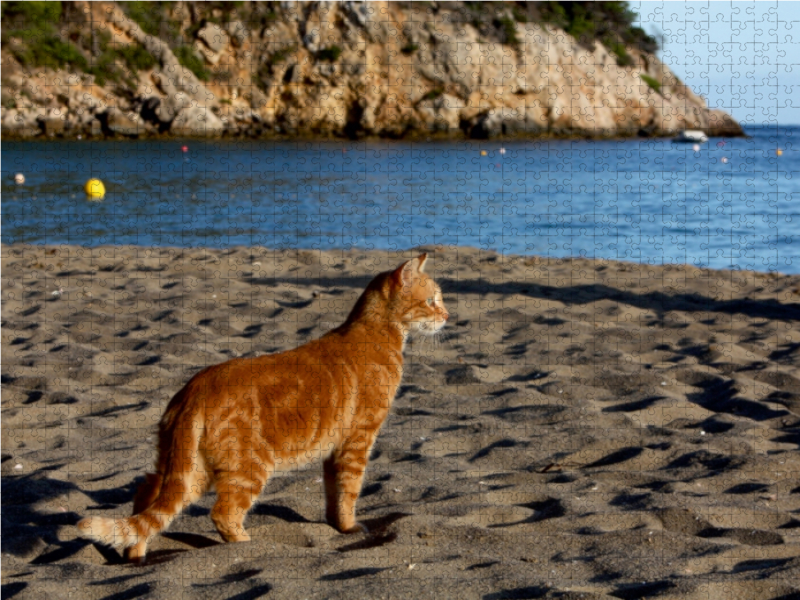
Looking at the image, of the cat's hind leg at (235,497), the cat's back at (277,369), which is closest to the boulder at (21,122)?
the cat's back at (277,369)

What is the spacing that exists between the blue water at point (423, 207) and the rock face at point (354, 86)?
38.3 feet

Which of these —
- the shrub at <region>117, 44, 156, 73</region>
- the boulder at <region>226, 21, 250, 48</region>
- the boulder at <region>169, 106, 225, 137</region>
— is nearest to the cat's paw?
the boulder at <region>169, 106, 225, 137</region>

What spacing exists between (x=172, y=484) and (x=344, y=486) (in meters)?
0.97

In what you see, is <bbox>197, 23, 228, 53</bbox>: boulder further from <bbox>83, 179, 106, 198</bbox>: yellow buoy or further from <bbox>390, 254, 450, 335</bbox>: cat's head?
<bbox>390, 254, 450, 335</bbox>: cat's head

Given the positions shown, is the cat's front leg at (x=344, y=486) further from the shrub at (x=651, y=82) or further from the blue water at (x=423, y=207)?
the shrub at (x=651, y=82)

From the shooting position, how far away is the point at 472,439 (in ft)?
19.9

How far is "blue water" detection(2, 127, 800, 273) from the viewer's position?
15.8 meters

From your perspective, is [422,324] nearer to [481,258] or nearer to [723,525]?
[723,525]

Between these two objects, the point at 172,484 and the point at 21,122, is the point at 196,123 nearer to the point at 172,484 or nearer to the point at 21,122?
the point at 21,122

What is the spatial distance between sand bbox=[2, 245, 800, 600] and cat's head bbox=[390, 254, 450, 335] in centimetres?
95

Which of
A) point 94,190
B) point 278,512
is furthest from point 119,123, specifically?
point 278,512

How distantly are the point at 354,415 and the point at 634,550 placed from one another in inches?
63.1

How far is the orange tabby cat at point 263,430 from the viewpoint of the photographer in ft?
13.5

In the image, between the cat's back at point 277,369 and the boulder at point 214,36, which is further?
the boulder at point 214,36
